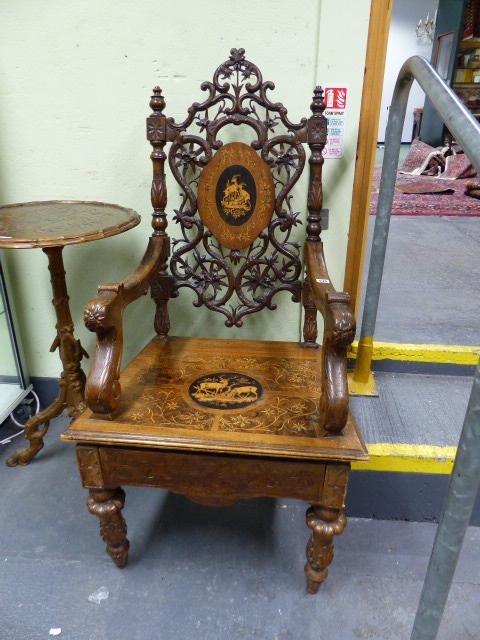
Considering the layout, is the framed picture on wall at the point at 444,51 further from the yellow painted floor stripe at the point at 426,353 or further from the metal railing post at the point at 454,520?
the metal railing post at the point at 454,520

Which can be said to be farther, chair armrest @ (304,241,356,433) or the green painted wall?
the green painted wall

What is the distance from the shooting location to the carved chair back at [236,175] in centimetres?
138

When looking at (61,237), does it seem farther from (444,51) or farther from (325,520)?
(444,51)

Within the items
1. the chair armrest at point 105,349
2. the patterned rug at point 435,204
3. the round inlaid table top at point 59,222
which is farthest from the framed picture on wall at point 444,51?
the chair armrest at point 105,349

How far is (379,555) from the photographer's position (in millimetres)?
1412

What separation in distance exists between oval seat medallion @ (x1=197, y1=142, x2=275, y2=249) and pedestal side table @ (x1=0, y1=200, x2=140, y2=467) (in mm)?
246

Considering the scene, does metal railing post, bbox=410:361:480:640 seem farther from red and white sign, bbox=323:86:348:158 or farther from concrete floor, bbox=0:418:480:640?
red and white sign, bbox=323:86:348:158

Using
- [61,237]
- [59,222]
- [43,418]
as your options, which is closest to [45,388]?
[43,418]

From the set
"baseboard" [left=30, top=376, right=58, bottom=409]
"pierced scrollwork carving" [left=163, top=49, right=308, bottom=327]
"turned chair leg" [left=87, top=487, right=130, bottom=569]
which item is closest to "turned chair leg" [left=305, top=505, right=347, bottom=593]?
"turned chair leg" [left=87, top=487, right=130, bottom=569]

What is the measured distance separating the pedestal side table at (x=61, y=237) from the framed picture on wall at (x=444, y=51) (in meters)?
9.18

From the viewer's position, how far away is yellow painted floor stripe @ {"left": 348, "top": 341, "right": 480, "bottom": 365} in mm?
1808

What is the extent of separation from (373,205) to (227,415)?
334 centimetres

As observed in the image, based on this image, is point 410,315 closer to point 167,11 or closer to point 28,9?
point 167,11

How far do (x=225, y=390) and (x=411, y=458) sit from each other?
2.11 ft
